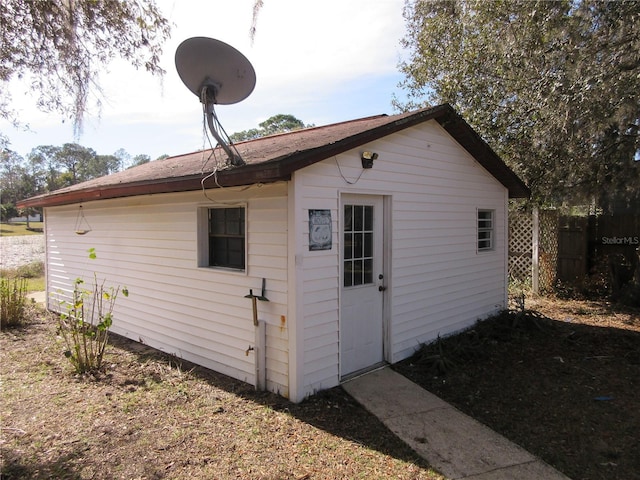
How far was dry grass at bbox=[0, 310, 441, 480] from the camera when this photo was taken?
3.29 metres

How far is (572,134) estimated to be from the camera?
277 inches

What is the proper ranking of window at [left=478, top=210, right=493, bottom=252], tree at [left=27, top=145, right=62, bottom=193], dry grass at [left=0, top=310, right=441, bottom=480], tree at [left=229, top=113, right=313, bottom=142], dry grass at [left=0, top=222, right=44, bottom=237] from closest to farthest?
1. dry grass at [left=0, top=310, right=441, bottom=480]
2. window at [left=478, top=210, right=493, bottom=252]
3. tree at [left=229, top=113, right=313, bottom=142]
4. dry grass at [left=0, top=222, right=44, bottom=237]
5. tree at [left=27, top=145, right=62, bottom=193]

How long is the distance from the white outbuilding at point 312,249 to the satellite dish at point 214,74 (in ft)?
1.76

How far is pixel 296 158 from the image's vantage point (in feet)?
13.2

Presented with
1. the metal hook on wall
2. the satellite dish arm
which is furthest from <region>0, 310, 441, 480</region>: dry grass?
the metal hook on wall

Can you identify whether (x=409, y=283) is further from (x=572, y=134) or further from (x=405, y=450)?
(x=572, y=134)

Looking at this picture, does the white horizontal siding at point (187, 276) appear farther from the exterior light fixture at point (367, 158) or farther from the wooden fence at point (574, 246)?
the wooden fence at point (574, 246)

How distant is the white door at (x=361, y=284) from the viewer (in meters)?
5.01

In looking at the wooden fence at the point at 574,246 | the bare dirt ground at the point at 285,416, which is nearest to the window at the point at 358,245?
the bare dirt ground at the point at 285,416

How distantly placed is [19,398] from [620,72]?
878cm

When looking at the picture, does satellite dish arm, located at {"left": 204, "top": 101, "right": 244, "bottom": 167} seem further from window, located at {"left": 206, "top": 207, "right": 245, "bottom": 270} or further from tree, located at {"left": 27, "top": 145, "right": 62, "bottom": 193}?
tree, located at {"left": 27, "top": 145, "right": 62, "bottom": 193}

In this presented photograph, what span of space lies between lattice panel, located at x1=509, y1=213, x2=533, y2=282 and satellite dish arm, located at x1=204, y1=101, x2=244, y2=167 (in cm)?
862

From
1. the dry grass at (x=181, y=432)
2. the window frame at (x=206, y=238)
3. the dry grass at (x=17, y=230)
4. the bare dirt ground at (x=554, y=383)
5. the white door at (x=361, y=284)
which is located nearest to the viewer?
the dry grass at (x=181, y=432)

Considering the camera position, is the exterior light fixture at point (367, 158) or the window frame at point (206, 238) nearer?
the exterior light fixture at point (367, 158)
